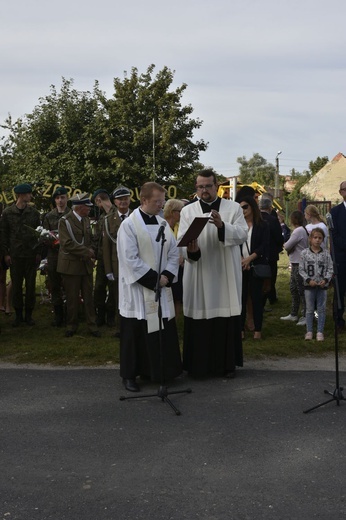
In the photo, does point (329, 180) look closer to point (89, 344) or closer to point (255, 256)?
point (255, 256)

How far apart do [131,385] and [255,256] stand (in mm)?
3010

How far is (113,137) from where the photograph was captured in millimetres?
39938

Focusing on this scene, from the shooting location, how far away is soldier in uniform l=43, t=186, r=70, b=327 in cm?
1052

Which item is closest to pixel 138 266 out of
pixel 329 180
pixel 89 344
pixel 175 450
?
pixel 175 450

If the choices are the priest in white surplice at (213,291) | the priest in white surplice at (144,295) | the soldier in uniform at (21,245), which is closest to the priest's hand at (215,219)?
the priest in white surplice at (213,291)

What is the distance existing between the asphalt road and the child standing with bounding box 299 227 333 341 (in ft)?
6.19

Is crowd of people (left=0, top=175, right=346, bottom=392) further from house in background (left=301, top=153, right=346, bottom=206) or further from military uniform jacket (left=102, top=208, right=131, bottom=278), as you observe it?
house in background (left=301, top=153, right=346, bottom=206)

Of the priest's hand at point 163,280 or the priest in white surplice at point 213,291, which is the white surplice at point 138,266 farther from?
the priest in white surplice at point 213,291

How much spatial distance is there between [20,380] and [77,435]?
200 cm

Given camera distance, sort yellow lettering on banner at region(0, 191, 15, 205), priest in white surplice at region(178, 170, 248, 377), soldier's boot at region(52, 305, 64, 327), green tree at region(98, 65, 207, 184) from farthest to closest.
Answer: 1. green tree at region(98, 65, 207, 184)
2. yellow lettering on banner at region(0, 191, 15, 205)
3. soldier's boot at region(52, 305, 64, 327)
4. priest in white surplice at region(178, 170, 248, 377)

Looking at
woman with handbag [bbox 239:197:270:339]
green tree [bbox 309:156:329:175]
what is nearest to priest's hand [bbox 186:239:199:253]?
woman with handbag [bbox 239:197:270:339]

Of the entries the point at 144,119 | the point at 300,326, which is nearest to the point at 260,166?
the point at 144,119

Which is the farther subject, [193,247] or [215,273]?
[215,273]

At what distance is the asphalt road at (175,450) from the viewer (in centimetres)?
436
